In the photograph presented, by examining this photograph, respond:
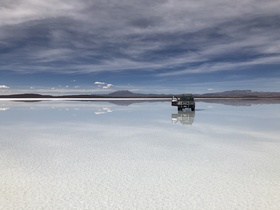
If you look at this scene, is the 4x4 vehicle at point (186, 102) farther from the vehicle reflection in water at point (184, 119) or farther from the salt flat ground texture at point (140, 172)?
the salt flat ground texture at point (140, 172)

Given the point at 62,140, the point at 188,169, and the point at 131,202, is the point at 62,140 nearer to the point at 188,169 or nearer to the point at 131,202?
the point at 188,169

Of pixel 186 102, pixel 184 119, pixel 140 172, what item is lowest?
pixel 184 119

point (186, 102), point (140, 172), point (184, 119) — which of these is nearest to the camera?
point (140, 172)

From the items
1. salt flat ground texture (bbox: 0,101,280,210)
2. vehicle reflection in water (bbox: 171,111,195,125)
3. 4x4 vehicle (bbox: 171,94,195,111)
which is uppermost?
4x4 vehicle (bbox: 171,94,195,111)

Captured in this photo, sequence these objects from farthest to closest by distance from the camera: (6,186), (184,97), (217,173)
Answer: (184,97)
(217,173)
(6,186)

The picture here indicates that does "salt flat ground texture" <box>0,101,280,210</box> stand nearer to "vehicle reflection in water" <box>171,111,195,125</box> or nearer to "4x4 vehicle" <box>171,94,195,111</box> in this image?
"vehicle reflection in water" <box>171,111,195,125</box>

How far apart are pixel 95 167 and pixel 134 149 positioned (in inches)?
129

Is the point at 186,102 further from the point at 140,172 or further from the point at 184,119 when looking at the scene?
the point at 140,172

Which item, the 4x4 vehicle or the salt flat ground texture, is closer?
the salt flat ground texture

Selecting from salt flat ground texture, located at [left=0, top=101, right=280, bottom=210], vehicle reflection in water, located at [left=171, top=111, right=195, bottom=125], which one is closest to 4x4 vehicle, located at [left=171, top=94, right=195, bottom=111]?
vehicle reflection in water, located at [left=171, top=111, right=195, bottom=125]

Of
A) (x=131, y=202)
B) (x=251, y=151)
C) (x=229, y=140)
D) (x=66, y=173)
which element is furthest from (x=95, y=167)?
(x=229, y=140)

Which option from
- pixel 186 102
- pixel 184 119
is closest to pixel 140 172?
pixel 184 119

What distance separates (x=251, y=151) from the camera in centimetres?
1262

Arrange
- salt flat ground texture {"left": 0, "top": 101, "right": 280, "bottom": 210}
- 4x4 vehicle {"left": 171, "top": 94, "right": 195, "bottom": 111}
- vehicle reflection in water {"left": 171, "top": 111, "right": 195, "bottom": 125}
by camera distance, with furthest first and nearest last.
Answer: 4x4 vehicle {"left": 171, "top": 94, "right": 195, "bottom": 111}
vehicle reflection in water {"left": 171, "top": 111, "right": 195, "bottom": 125}
salt flat ground texture {"left": 0, "top": 101, "right": 280, "bottom": 210}
